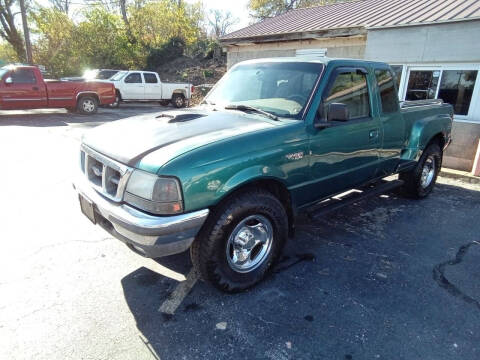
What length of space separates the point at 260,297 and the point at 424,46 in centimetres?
733

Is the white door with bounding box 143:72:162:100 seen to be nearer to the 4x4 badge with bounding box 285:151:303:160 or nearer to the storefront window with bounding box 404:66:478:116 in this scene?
the storefront window with bounding box 404:66:478:116

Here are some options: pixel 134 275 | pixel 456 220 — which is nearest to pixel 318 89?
pixel 134 275

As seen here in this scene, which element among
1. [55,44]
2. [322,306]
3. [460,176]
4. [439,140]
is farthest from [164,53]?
[322,306]

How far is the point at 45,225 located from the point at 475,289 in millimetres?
4696

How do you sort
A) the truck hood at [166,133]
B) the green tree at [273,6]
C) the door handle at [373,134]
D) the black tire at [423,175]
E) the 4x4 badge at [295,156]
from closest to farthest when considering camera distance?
1. the truck hood at [166,133]
2. the 4x4 badge at [295,156]
3. the door handle at [373,134]
4. the black tire at [423,175]
5. the green tree at [273,6]

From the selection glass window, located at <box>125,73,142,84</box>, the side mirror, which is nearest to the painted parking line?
the side mirror

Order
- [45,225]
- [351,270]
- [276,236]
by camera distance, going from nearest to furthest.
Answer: [276,236]
[351,270]
[45,225]

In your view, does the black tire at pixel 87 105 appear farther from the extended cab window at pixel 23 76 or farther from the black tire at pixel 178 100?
the black tire at pixel 178 100

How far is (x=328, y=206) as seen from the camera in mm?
3584

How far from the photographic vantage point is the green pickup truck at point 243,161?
2375 mm

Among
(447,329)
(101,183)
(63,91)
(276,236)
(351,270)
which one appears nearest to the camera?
(447,329)

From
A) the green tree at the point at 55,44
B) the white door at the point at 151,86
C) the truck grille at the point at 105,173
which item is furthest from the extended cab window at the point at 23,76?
the green tree at the point at 55,44

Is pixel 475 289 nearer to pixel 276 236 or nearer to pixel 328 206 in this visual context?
pixel 328 206

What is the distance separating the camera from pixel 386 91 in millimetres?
4137
